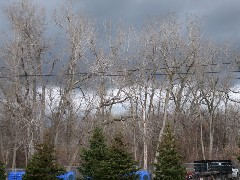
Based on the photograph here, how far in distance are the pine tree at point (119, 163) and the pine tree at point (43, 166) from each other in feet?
8.62

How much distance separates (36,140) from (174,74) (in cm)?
1341

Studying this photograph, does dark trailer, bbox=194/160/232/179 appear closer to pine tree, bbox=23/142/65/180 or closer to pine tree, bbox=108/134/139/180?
pine tree, bbox=108/134/139/180

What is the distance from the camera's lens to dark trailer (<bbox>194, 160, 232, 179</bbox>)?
25.7 m

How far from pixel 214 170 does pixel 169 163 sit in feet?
11.4

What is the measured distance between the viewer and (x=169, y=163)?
2402 cm

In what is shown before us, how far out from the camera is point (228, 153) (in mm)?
52219

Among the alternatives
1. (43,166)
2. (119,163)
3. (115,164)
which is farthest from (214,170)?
(43,166)

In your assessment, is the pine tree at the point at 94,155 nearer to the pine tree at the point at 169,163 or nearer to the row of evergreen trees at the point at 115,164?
the row of evergreen trees at the point at 115,164

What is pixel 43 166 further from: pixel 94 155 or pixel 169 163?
pixel 169 163

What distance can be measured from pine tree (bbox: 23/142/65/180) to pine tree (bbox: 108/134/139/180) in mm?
2628

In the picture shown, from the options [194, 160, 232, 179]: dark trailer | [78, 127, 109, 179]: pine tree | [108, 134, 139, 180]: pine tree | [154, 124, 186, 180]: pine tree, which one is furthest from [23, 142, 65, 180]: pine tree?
[194, 160, 232, 179]: dark trailer

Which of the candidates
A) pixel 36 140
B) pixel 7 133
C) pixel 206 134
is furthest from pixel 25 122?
pixel 206 134

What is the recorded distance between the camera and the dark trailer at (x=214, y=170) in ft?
84.2

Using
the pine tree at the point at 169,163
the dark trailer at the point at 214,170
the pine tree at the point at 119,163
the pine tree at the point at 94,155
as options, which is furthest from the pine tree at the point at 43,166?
the dark trailer at the point at 214,170
